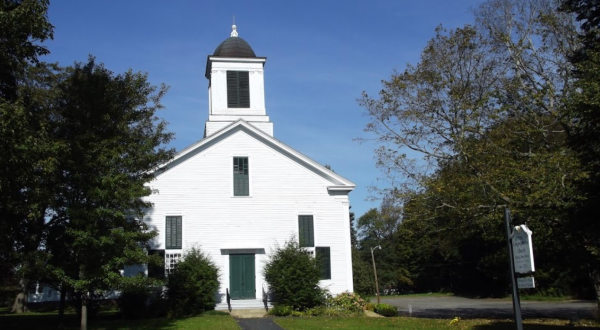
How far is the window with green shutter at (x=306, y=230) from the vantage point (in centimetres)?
2700

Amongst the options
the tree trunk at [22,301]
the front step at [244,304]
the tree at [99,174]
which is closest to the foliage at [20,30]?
the tree at [99,174]

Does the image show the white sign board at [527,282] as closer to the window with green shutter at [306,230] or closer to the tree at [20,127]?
the tree at [20,127]

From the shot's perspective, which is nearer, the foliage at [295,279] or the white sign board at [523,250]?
the white sign board at [523,250]

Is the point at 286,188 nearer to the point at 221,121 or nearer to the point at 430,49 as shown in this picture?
the point at 221,121

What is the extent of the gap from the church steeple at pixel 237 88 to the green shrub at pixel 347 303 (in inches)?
369

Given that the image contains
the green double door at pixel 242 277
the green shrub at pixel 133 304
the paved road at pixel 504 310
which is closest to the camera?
the green shrub at pixel 133 304

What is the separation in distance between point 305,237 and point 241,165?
4.68 metres

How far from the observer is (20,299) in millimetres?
34250

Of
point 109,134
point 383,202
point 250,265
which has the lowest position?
point 250,265

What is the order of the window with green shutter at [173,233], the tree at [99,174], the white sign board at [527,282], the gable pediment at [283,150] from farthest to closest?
1. the gable pediment at [283,150]
2. the window with green shutter at [173,233]
3. the tree at [99,174]
4. the white sign board at [527,282]

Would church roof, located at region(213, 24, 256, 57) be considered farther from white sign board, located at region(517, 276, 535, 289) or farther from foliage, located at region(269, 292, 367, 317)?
white sign board, located at region(517, 276, 535, 289)

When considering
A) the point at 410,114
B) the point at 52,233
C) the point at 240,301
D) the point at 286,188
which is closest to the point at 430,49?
the point at 410,114

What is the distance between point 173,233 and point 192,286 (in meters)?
3.20

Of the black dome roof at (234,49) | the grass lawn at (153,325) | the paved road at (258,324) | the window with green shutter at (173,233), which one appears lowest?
the paved road at (258,324)
